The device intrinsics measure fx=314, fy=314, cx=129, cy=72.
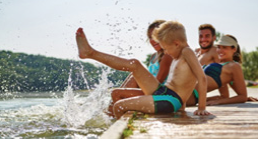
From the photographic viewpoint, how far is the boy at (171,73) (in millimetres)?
3287

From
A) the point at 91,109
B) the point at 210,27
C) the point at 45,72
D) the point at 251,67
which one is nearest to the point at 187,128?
the point at 91,109

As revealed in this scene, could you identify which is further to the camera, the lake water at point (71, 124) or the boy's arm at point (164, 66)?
the boy's arm at point (164, 66)

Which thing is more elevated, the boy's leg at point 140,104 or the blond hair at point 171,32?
the blond hair at point 171,32

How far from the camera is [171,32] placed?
334 centimetres

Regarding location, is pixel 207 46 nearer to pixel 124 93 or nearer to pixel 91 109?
pixel 124 93

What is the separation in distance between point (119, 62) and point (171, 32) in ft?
2.10

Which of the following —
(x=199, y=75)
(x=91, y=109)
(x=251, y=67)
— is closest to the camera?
(x=199, y=75)

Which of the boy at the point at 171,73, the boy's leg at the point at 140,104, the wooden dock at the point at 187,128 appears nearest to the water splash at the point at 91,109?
the boy's leg at the point at 140,104

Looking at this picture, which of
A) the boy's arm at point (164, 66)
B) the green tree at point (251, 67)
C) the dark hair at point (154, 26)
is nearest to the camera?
the boy's arm at point (164, 66)

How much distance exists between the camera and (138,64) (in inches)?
133

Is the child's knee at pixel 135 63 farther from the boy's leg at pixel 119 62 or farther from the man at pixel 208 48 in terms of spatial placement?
the man at pixel 208 48

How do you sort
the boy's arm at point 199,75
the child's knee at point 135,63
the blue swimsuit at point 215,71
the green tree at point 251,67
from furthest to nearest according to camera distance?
1. the green tree at point 251,67
2. the blue swimsuit at point 215,71
3. the child's knee at point 135,63
4. the boy's arm at point 199,75

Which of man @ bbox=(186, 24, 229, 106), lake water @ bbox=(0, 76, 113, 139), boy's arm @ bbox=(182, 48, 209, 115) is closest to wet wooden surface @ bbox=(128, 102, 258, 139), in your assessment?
boy's arm @ bbox=(182, 48, 209, 115)

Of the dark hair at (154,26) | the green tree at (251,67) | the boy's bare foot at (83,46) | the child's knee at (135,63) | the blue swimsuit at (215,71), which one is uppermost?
the dark hair at (154,26)
